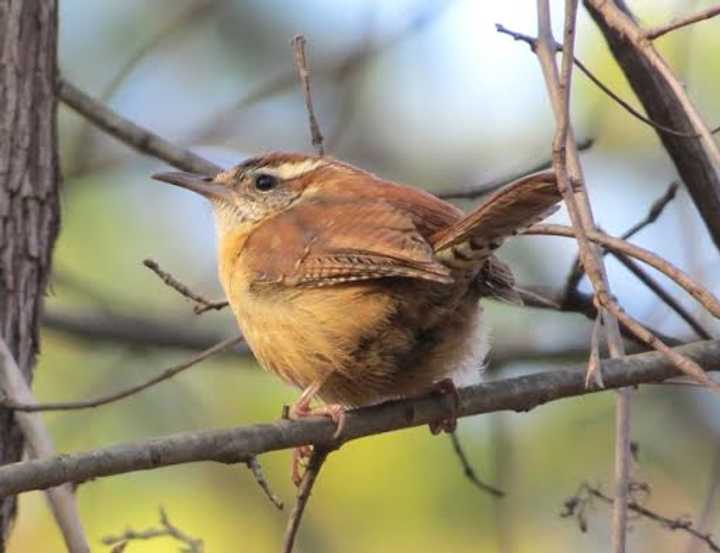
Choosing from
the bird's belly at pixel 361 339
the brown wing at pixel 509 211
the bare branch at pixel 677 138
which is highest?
the bare branch at pixel 677 138

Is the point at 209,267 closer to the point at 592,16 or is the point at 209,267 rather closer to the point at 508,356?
the point at 508,356

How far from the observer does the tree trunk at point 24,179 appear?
429 centimetres

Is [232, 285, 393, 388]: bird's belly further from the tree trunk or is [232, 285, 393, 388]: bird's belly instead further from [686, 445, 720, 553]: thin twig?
[686, 445, 720, 553]: thin twig

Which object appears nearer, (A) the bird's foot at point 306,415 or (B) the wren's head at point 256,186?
(A) the bird's foot at point 306,415

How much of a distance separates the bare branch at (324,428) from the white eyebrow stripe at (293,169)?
106 centimetres

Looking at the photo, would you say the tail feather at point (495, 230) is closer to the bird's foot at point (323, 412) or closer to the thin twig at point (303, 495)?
the bird's foot at point (323, 412)

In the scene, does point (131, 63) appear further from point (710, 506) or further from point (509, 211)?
point (710, 506)

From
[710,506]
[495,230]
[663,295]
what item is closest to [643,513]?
[710,506]

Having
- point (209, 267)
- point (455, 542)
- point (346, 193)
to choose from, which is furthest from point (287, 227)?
point (209, 267)

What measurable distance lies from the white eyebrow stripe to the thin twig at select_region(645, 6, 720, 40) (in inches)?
69.7

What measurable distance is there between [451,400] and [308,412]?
35 cm

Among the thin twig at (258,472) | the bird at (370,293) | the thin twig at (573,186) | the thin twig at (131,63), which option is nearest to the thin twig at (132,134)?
the thin twig at (131,63)

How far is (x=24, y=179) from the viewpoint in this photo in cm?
438

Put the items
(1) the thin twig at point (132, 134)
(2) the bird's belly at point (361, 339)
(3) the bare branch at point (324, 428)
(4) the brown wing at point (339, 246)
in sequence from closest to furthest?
(3) the bare branch at point (324, 428), (4) the brown wing at point (339, 246), (2) the bird's belly at point (361, 339), (1) the thin twig at point (132, 134)
